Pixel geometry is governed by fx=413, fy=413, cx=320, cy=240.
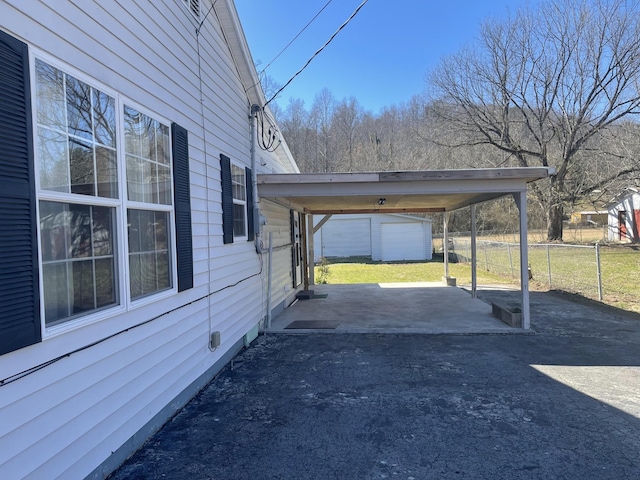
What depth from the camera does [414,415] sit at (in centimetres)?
378

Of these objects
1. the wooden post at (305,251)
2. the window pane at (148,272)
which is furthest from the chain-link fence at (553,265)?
the window pane at (148,272)

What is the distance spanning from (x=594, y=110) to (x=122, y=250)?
2611 cm

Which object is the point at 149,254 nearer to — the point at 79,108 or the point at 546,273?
the point at 79,108

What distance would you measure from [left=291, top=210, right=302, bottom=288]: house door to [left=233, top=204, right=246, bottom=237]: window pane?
4.52m

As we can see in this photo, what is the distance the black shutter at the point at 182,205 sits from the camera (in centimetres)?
390

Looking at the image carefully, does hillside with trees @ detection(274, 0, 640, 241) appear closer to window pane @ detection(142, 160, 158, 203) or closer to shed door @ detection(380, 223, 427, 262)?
shed door @ detection(380, 223, 427, 262)

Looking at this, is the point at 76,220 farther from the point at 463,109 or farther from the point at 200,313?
the point at 463,109

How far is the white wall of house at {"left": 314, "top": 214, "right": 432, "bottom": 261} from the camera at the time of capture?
23.0 metres

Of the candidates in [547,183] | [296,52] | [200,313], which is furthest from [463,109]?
[200,313]

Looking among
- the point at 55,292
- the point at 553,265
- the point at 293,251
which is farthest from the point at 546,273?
the point at 55,292

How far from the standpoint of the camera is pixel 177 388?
3.89 meters

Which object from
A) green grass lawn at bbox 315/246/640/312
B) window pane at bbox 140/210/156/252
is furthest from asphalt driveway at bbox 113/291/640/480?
green grass lawn at bbox 315/246/640/312

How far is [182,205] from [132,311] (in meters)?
1.22

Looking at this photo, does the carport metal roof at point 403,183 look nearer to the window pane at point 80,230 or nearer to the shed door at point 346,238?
the window pane at point 80,230
